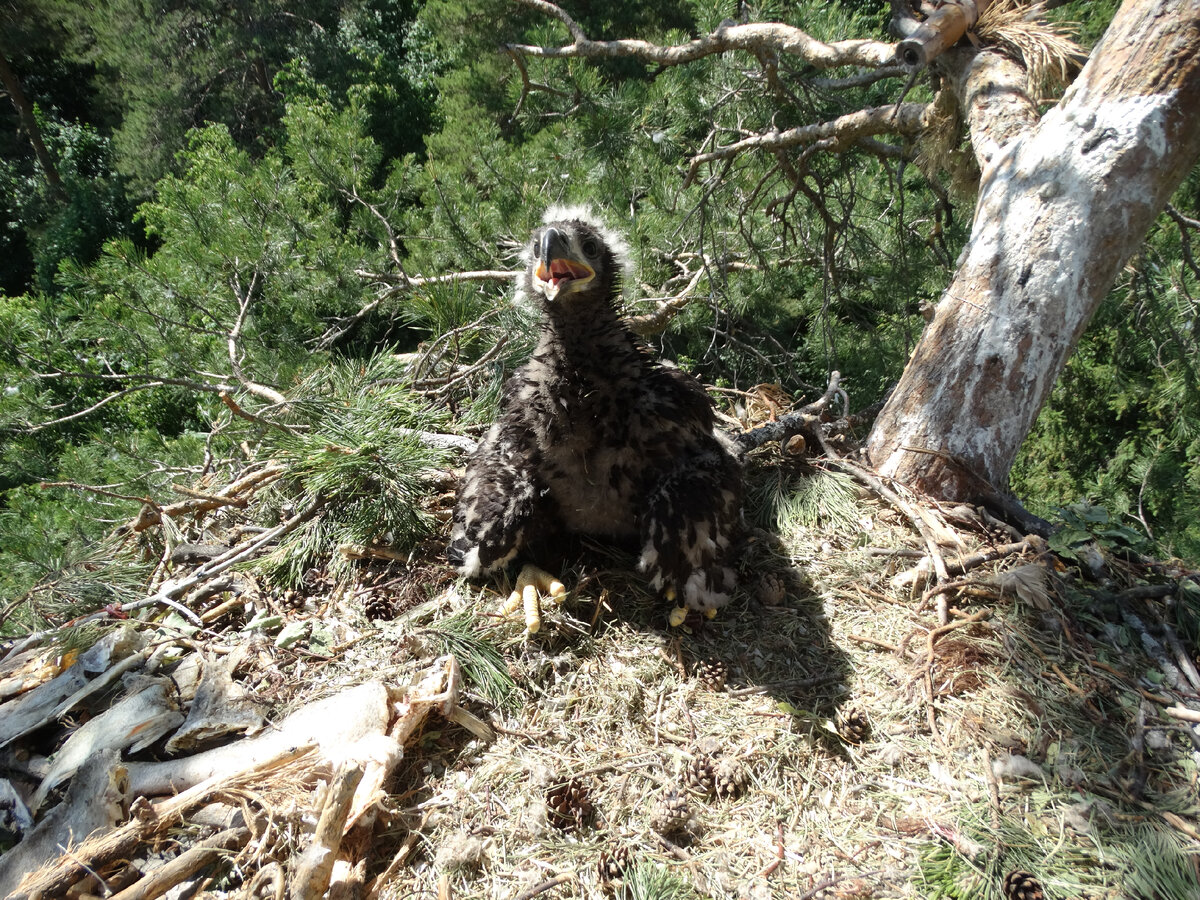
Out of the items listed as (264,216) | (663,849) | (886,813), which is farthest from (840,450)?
(264,216)

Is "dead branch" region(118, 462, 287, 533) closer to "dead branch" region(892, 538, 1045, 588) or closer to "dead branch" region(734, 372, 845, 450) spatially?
"dead branch" region(734, 372, 845, 450)

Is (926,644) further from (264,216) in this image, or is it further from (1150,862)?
(264,216)

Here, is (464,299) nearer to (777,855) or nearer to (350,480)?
(350,480)

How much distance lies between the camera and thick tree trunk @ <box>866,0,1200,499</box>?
239 cm

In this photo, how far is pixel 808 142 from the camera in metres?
3.88

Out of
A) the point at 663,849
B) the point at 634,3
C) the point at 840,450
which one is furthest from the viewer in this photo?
the point at 634,3

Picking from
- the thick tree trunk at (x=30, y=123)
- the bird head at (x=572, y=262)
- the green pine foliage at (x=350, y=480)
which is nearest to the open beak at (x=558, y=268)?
the bird head at (x=572, y=262)

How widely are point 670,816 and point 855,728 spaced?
652 millimetres

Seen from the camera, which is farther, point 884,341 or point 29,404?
point 884,341

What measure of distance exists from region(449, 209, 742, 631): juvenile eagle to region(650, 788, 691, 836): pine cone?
2.21ft

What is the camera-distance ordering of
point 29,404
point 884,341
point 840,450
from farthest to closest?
point 884,341 < point 29,404 < point 840,450

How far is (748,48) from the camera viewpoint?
12.0 feet

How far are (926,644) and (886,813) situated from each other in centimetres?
61

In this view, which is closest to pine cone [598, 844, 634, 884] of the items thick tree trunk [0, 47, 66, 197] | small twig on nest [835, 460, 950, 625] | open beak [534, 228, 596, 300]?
small twig on nest [835, 460, 950, 625]
